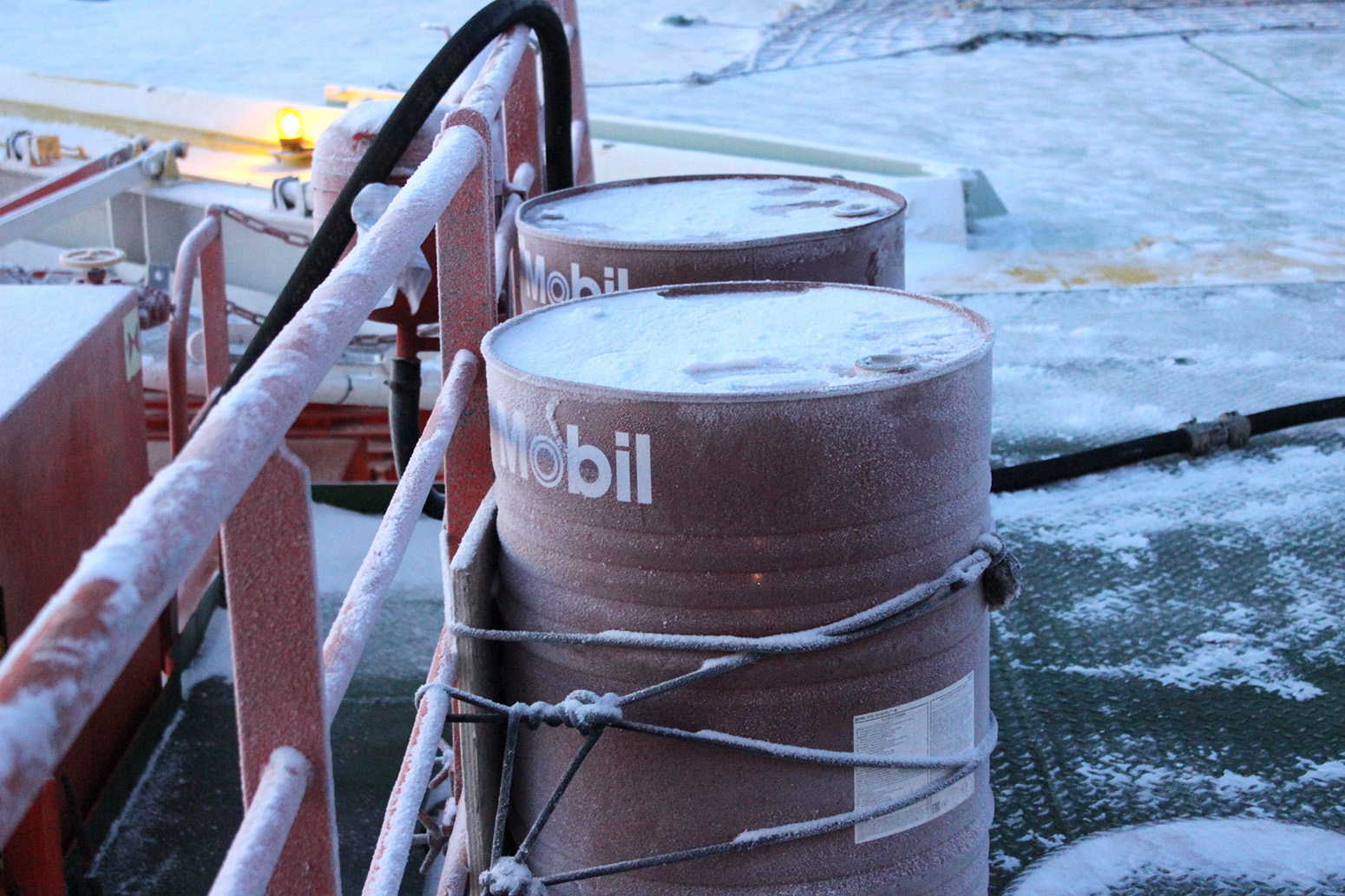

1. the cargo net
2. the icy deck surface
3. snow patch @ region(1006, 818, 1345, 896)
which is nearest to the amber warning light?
the icy deck surface

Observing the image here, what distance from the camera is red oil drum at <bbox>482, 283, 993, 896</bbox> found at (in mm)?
1304

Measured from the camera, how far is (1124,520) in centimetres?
338

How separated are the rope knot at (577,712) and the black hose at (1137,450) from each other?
2.24 m

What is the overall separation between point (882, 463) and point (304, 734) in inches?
24.6

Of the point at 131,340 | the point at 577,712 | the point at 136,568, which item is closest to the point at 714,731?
the point at 577,712

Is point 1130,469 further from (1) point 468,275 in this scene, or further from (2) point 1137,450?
(1) point 468,275

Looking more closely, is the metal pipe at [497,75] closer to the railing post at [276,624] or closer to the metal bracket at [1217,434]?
the railing post at [276,624]

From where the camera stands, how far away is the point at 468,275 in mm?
1954

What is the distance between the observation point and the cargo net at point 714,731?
4.32ft

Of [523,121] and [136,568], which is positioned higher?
[523,121]

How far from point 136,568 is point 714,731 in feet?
2.53

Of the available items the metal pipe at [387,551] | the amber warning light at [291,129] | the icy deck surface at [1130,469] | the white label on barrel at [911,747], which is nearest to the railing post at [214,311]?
the icy deck surface at [1130,469]

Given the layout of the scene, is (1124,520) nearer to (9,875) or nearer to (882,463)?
(882,463)

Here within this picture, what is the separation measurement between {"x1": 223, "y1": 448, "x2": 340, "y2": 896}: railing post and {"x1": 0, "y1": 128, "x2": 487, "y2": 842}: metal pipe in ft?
0.20
